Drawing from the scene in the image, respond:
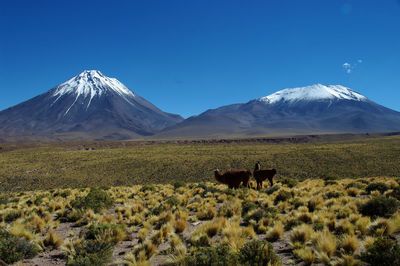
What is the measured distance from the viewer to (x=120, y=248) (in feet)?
22.8

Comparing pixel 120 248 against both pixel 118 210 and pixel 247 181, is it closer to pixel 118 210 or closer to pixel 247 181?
pixel 118 210

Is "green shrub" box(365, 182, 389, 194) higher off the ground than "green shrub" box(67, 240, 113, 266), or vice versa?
"green shrub" box(365, 182, 389, 194)

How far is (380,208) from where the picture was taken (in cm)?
771

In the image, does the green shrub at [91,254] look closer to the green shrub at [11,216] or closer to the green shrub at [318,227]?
the green shrub at [318,227]

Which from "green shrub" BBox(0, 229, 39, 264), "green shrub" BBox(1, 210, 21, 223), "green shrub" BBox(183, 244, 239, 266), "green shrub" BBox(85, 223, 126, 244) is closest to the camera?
"green shrub" BBox(183, 244, 239, 266)

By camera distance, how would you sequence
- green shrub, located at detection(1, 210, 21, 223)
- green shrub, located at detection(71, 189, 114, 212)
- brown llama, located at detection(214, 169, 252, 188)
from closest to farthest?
1. green shrub, located at detection(1, 210, 21, 223)
2. green shrub, located at detection(71, 189, 114, 212)
3. brown llama, located at detection(214, 169, 252, 188)

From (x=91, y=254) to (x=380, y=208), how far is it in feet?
27.4

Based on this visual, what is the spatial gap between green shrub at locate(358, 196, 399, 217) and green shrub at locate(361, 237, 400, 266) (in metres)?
3.04

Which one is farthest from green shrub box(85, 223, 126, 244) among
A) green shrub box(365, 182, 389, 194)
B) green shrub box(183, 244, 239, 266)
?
green shrub box(365, 182, 389, 194)

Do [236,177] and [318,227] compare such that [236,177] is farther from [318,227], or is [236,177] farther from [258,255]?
[258,255]

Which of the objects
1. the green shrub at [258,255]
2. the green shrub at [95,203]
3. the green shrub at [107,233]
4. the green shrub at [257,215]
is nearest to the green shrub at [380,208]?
the green shrub at [257,215]

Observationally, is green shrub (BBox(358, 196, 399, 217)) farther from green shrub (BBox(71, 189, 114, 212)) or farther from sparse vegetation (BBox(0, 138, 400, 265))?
green shrub (BBox(71, 189, 114, 212))

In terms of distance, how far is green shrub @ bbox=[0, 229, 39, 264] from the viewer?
6.15 m

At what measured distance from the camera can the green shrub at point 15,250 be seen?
6148 millimetres
